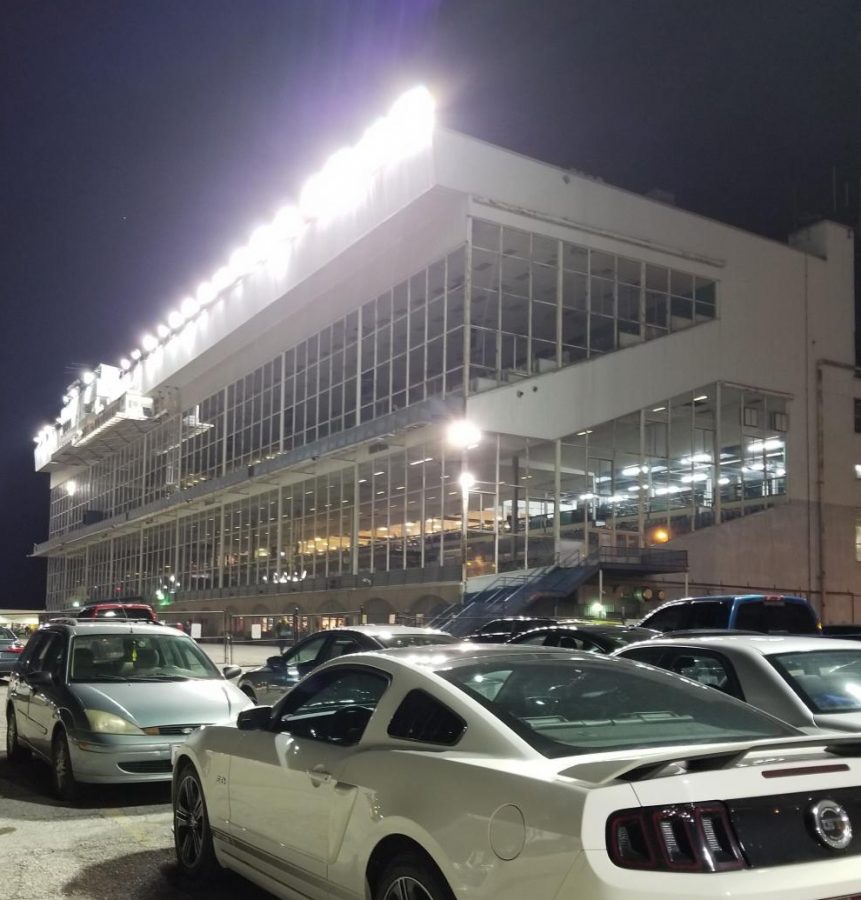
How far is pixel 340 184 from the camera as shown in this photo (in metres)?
38.9

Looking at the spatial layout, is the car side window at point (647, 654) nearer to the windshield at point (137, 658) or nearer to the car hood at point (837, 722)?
the car hood at point (837, 722)

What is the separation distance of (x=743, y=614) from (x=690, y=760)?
11.2 m

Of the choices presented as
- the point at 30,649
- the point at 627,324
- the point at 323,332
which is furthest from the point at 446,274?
the point at 30,649

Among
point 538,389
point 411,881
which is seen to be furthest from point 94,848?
point 538,389

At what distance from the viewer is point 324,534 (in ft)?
142

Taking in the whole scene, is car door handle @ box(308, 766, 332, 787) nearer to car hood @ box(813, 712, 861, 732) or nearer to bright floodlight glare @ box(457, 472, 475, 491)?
car hood @ box(813, 712, 861, 732)

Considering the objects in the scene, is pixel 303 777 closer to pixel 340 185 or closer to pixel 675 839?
pixel 675 839

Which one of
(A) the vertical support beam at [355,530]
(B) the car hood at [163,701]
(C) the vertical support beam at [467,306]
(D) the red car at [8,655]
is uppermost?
(C) the vertical support beam at [467,306]

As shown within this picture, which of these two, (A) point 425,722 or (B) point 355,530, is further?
(B) point 355,530

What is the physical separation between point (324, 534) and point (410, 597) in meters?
8.19

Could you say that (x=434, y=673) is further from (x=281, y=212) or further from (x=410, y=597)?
(x=281, y=212)

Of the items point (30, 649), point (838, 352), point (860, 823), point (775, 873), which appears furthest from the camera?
point (838, 352)

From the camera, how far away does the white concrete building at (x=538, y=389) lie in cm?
3488

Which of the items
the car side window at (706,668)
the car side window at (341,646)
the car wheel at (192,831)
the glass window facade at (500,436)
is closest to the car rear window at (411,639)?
the car side window at (341,646)
